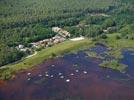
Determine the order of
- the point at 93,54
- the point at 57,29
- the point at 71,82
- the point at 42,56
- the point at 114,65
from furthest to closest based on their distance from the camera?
the point at 57,29 → the point at 93,54 → the point at 42,56 → the point at 114,65 → the point at 71,82

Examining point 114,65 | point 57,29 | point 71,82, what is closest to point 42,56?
point 71,82

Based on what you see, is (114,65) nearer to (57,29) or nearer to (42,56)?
(42,56)

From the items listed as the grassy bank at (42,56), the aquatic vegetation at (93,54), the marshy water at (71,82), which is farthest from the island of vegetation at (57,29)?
the marshy water at (71,82)

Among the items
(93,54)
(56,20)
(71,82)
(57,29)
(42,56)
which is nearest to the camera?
→ (71,82)

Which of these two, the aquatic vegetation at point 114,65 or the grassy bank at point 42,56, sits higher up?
the grassy bank at point 42,56

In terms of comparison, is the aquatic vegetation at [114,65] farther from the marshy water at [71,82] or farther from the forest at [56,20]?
the forest at [56,20]

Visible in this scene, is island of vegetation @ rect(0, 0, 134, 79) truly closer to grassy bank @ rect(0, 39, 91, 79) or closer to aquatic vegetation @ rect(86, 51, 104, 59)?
grassy bank @ rect(0, 39, 91, 79)

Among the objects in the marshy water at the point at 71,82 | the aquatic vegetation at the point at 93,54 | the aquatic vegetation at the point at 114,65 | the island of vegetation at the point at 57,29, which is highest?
the island of vegetation at the point at 57,29
